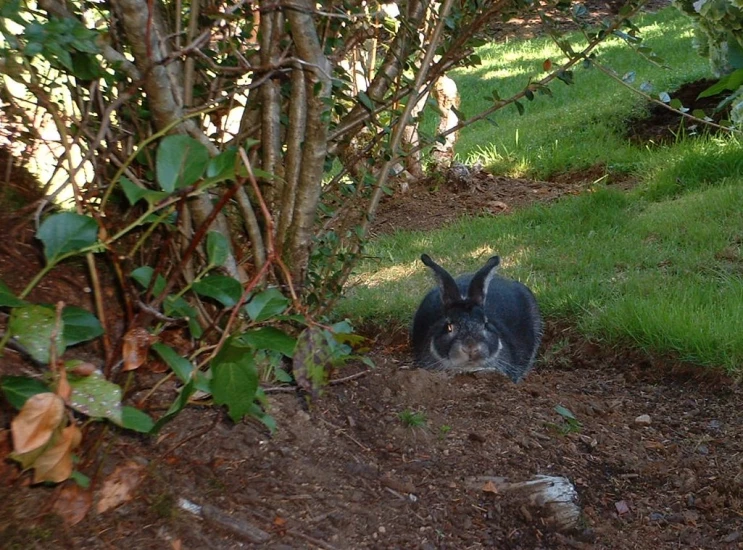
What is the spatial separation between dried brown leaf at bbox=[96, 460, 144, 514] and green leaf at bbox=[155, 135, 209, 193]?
74 centimetres

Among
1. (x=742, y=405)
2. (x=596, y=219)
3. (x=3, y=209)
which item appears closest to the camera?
(x=3, y=209)

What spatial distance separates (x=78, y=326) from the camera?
2.09 m

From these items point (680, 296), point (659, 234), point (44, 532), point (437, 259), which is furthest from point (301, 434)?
point (659, 234)

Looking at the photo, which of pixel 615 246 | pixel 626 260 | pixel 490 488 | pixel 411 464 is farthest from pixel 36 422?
pixel 615 246

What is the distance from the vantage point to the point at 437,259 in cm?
587

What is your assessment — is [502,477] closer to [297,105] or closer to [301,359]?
[301,359]

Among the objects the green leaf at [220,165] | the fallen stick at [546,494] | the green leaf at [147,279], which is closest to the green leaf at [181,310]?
the green leaf at [147,279]

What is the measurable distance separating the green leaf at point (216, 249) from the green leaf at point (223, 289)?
0.14 meters

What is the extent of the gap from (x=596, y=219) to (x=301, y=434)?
12.4ft

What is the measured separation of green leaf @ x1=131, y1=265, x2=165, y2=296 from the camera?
226cm

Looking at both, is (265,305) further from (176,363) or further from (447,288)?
(447,288)

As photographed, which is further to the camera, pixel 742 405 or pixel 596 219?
pixel 596 219

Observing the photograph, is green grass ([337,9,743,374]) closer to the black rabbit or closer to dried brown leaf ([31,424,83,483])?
the black rabbit

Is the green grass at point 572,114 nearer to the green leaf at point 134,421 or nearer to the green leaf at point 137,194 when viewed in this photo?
the green leaf at point 137,194
